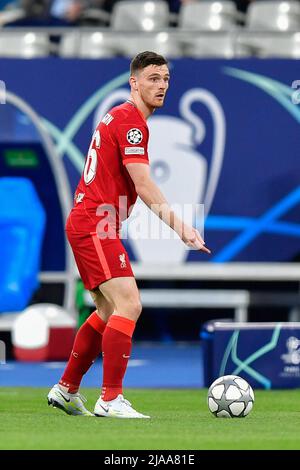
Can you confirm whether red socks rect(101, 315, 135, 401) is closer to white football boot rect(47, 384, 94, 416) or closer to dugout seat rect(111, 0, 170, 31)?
white football boot rect(47, 384, 94, 416)

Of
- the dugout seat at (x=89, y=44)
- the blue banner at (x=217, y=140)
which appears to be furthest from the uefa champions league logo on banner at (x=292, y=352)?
the dugout seat at (x=89, y=44)

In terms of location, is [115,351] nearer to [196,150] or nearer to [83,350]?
[83,350]

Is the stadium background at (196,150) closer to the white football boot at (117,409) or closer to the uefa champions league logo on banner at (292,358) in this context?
the uefa champions league logo on banner at (292,358)

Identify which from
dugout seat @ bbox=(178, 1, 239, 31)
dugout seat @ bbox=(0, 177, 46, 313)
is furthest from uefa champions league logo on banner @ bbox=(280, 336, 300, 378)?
dugout seat @ bbox=(178, 1, 239, 31)

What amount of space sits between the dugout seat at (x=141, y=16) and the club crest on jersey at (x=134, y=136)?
800cm

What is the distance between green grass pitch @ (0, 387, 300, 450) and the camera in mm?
5730

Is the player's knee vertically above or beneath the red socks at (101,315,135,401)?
above

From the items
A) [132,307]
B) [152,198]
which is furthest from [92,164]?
[132,307]

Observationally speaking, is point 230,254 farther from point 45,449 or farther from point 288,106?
point 45,449

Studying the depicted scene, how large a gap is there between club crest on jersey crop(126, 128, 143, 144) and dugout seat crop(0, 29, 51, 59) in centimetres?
765

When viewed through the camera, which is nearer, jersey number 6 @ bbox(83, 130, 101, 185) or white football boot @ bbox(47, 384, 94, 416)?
jersey number 6 @ bbox(83, 130, 101, 185)

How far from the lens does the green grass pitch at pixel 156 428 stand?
226 inches

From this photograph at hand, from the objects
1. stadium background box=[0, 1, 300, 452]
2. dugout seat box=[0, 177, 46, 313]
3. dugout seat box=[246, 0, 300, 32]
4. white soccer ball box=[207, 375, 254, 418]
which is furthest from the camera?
dugout seat box=[246, 0, 300, 32]

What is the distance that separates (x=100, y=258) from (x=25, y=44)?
7949 mm
